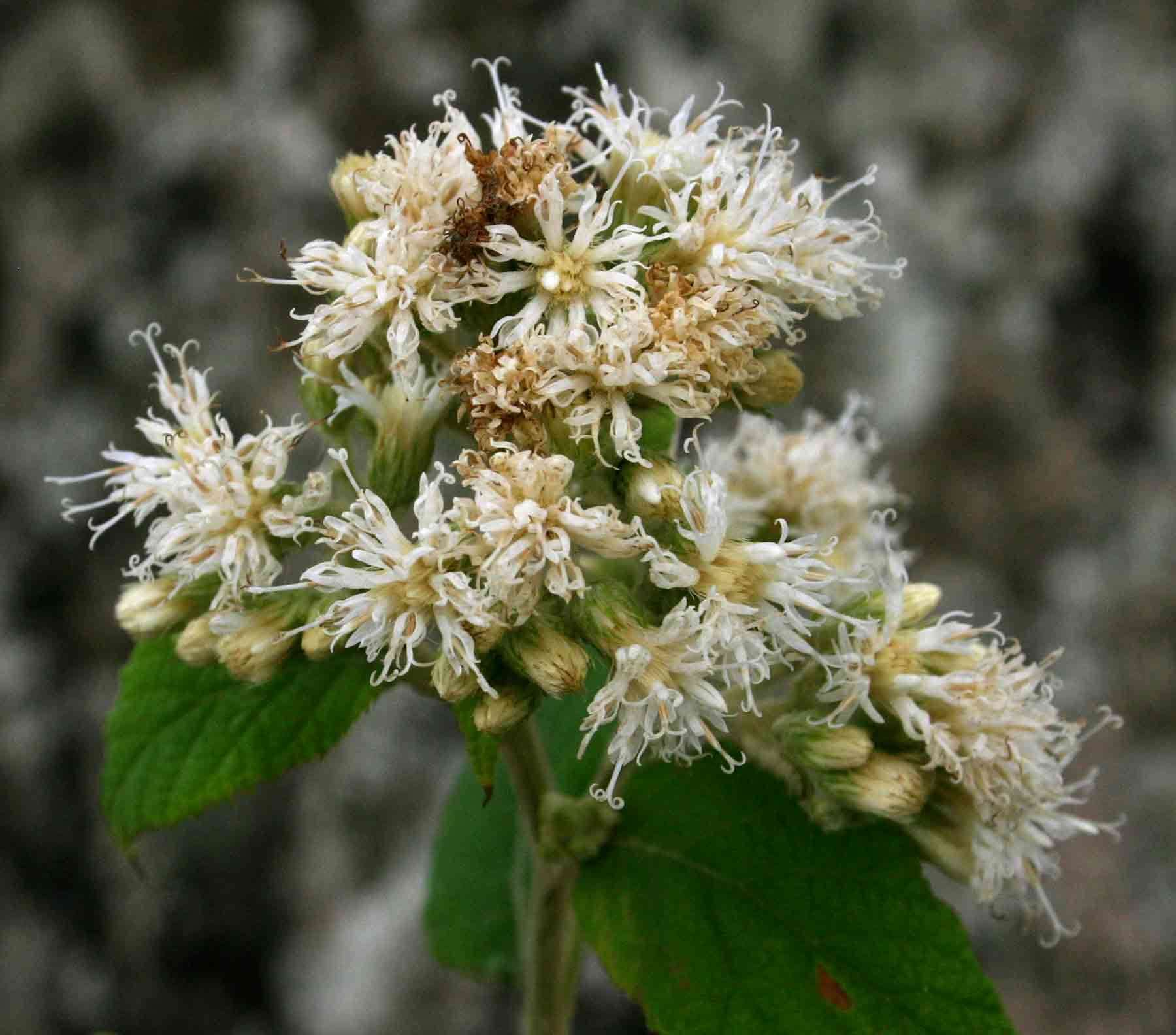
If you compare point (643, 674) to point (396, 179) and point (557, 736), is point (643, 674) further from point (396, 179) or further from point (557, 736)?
point (557, 736)

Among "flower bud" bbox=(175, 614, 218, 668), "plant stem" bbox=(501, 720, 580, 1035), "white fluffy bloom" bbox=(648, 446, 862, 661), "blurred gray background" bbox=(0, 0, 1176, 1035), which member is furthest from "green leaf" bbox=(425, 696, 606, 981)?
"blurred gray background" bbox=(0, 0, 1176, 1035)

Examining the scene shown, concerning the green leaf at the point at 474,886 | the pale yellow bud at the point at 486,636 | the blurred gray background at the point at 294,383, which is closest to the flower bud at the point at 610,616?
the pale yellow bud at the point at 486,636

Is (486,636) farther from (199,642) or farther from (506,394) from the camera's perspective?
(199,642)

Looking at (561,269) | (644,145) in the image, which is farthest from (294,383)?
(561,269)

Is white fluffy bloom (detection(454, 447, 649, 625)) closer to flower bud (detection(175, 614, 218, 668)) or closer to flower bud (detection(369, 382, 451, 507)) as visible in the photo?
flower bud (detection(369, 382, 451, 507))

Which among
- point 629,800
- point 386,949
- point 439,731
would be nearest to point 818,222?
point 629,800

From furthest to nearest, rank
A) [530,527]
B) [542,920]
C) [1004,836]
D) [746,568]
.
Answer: [542,920]
[1004,836]
[746,568]
[530,527]
